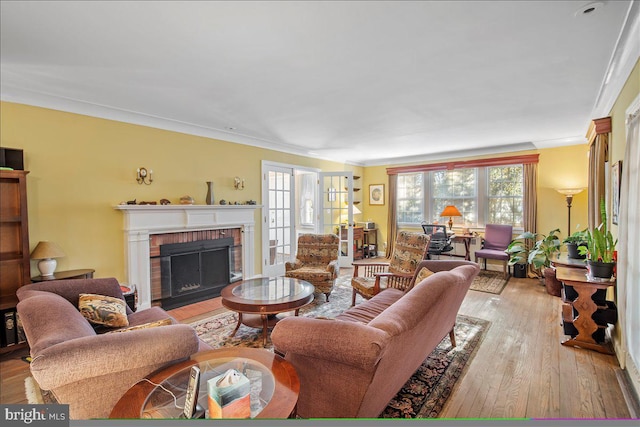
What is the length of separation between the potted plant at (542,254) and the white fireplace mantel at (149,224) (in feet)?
14.5

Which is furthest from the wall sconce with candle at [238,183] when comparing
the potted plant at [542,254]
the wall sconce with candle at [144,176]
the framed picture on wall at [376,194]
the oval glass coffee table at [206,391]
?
the potted plant at [542,254]

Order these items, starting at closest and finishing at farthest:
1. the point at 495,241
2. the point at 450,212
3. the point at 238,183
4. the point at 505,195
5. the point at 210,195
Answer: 1. the point at 210,195
2. the point at 238,183
3. the point at 495,241
4. the point at 505,195
5. the point at 450,212

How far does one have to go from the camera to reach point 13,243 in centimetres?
270

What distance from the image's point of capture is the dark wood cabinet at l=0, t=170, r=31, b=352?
253 centimetres

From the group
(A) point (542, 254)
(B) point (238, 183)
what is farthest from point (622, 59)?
(B) point (238, 183)

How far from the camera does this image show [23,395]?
204 cm

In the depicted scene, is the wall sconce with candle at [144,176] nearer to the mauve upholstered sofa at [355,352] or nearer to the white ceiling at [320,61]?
the white ceiling at [320,61]

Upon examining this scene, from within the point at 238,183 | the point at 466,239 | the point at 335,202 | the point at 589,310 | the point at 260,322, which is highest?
the point at 238,183

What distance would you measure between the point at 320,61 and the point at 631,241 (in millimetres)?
2448

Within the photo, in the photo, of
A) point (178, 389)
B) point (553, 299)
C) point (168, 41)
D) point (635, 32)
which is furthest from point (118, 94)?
point (553, 299)

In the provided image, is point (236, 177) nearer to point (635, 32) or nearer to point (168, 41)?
point (168, 41)

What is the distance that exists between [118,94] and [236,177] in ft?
6.39

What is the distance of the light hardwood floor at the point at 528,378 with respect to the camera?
184 centimetres

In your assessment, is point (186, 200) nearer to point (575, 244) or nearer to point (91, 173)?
point (91, 173)
